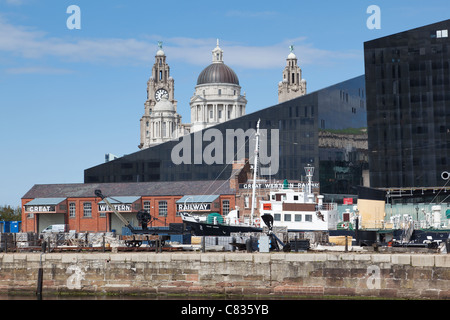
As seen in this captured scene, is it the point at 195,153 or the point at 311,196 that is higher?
the point at 195,153

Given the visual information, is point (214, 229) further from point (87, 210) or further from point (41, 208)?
point (41, 208)

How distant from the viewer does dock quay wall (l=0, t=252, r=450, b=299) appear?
1419 inches

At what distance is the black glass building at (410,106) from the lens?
93.1 m

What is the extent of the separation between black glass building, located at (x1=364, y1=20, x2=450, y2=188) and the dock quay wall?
2351 inches

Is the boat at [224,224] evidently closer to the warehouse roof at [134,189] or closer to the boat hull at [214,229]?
the boat hull at [214,229]

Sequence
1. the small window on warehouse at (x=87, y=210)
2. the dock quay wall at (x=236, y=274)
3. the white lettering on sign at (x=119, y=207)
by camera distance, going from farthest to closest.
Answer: the small window on warehouse at (x=87, y=210) < the white lettering on sign at (x=119, y=207) < the dock quay wall at (x=236, y=274)

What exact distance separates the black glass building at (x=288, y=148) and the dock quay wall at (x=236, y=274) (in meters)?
57.4

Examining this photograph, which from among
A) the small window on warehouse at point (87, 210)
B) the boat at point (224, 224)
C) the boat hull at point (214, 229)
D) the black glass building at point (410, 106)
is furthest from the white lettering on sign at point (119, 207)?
the black glass building at point (410, 106)

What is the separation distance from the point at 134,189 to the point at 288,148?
21.0 metres

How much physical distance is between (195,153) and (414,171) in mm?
28755

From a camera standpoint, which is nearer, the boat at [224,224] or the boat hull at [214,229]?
the boat hull at [214,229]

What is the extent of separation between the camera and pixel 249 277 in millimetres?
37750
